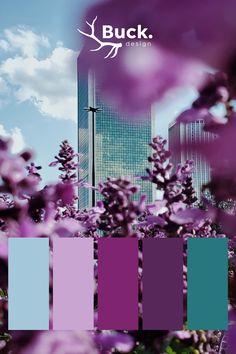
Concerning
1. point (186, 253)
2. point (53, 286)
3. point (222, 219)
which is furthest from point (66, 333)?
point (186, 253)

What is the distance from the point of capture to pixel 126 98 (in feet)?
0.99

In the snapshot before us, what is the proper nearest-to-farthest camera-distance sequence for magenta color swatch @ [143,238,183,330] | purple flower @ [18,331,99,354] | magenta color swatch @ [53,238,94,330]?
purple flower @ [18,331,99,354] → magenta color swatch @ [53,238,94,330] → magenta color swatch @ [143,238,183,330]

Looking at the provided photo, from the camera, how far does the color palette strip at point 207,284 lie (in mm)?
1137

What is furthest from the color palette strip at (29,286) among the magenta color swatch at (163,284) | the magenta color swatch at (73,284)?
the magenta color swatch at (163,284)

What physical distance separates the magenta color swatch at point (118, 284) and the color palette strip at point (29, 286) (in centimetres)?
18

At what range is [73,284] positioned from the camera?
1.06 m

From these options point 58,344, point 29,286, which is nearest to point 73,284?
point 29,286

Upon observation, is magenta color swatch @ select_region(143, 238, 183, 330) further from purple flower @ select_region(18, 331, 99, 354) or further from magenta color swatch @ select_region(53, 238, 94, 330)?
purple flower @ select_region(18, 331, 99, 354)

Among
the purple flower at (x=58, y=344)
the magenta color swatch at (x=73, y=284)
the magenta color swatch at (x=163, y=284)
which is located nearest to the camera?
the purple flower at (x=58, y=344)

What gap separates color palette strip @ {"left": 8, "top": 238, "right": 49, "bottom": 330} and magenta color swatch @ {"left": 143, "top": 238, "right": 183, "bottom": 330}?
27 centimetres

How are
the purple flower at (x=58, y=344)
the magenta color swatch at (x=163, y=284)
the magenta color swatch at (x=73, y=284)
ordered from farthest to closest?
1. the magenta color swatch at (x=163, y=284)
2. the magenta color swatch at (x=73, y=284)
3. the purple flower at (x=58, y=344)

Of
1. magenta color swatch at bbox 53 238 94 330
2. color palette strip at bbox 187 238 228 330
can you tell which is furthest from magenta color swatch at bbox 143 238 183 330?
magenta color swatch at bbox 53 238 94 330

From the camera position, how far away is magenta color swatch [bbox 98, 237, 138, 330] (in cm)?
111

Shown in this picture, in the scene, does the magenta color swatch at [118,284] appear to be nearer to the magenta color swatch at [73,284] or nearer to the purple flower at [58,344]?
the magenta color swatch at [73,284]
